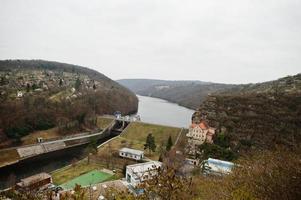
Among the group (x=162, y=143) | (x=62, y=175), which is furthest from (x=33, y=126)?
(x=162, y=143)

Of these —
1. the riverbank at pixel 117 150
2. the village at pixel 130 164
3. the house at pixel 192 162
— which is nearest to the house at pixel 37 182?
the village at pixel 130 164

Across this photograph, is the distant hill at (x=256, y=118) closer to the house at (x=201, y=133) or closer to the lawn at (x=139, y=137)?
the house at (x=201, y=133)

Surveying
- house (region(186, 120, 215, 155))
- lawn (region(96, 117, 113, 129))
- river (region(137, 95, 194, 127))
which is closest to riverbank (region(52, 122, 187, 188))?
house (region(186, 120, 215, 155))

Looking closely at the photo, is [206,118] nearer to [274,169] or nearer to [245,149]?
[245,149]

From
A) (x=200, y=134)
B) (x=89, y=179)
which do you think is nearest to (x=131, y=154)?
(x=89, y=179)

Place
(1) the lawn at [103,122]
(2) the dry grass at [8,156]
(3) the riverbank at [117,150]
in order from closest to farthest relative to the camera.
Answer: (3) the riverbank at [117,150], (2) the dry grass at [8,156], (1) the lawn at [103,122]

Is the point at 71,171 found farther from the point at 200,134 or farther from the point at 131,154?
the point at 200,134
